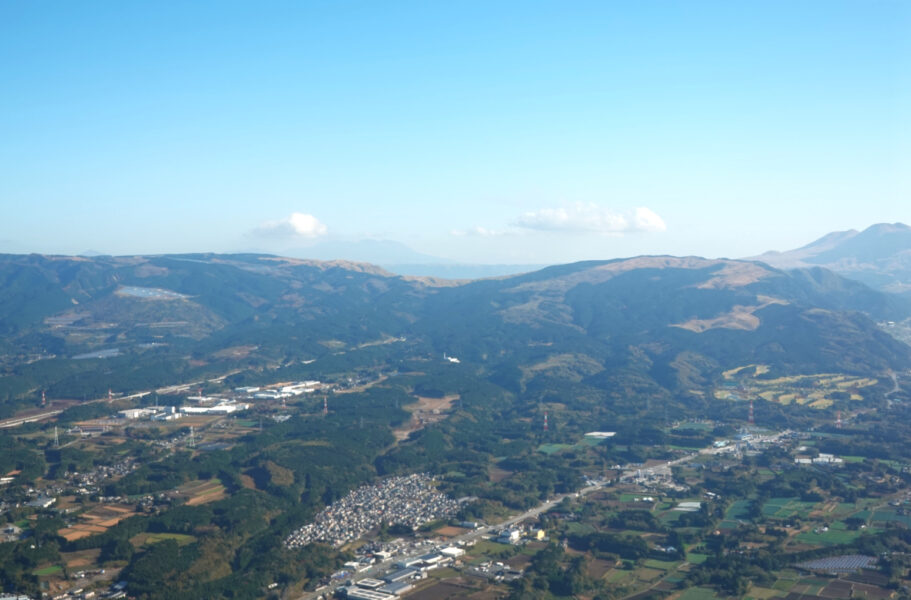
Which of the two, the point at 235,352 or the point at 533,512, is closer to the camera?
the point at 533,512

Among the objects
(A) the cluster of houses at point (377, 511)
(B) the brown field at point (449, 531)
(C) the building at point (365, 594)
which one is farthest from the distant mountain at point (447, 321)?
(C) the building at point (365, 594)

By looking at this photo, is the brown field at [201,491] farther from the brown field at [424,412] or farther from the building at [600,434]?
the building at [600,434]

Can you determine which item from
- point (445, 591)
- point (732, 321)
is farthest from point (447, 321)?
point (445, 591)

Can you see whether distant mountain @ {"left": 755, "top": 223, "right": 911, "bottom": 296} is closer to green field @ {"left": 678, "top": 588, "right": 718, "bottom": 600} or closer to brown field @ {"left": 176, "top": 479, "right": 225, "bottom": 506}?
green field @ {"left": 678, "top": 588, "right": 718, "bottom": 600}

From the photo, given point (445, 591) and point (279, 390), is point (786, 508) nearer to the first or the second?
point (445, 591)

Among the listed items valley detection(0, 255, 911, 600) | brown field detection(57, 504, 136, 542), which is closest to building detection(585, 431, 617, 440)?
valley detection(0, 255, 911, 600)

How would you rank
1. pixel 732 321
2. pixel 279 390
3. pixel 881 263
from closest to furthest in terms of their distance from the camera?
pixel 279 390 → pixel 732 321 → pixel 881 263

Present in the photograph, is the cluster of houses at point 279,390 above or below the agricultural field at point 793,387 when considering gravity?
below
